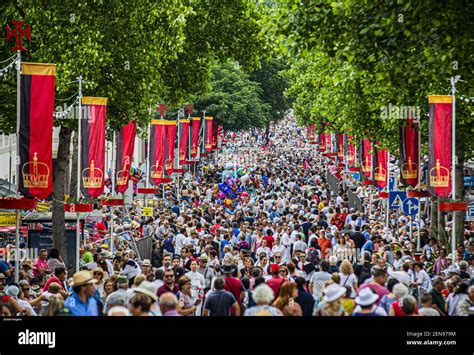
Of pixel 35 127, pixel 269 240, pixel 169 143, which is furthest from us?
pixel 169 143

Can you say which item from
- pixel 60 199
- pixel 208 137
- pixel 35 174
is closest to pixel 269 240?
pixel 60 199

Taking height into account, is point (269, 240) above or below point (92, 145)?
below

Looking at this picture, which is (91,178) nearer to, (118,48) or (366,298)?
(118,48)

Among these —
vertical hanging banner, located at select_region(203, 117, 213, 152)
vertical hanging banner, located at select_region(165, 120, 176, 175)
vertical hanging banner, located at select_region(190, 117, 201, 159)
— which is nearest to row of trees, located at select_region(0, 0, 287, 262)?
vertical hanging banner, located at select_region(165, 120, 176, 175)

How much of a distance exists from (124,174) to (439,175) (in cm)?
931

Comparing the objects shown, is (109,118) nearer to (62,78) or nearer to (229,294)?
(62,78)

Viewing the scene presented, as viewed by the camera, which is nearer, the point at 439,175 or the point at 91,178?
the point at 439,175

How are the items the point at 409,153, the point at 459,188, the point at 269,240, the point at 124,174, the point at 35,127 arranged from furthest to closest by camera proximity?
the point at 459,188 < the point at 124,174 < the point at 409,153 < the point at 269,240 < the point at 35,127

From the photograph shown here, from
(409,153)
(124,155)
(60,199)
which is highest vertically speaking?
(409,153)

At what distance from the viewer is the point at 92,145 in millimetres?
24969

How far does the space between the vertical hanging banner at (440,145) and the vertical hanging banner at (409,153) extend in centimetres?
510
